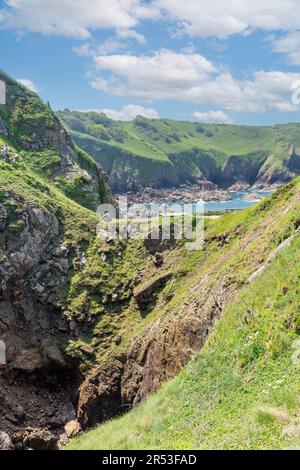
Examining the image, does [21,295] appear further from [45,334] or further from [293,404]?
[293,404]

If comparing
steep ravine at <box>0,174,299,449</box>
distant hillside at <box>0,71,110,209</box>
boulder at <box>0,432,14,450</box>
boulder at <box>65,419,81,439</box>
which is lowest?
boulder at <box>65,419,81,439</box>

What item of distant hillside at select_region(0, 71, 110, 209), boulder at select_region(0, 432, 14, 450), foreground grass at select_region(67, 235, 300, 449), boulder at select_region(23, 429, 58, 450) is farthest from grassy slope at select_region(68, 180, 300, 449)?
distant hillside at select_region(0, 71, 110, 209)

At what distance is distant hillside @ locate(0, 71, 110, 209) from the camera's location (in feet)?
211

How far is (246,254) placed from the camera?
97.2 feet

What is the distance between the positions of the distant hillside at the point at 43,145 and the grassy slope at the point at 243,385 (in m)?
46.0

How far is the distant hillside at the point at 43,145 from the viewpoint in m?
64.4

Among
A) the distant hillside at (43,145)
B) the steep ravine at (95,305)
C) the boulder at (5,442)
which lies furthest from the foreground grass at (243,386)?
the distant hillside at (43,145)

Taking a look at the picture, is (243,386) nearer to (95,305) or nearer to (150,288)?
(150,288)

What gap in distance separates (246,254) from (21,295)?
24.2m

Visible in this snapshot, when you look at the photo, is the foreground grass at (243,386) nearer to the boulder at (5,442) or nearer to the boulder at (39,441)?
the boulder at (5,442)

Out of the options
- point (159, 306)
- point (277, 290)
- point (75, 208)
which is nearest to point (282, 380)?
point (277, 290)

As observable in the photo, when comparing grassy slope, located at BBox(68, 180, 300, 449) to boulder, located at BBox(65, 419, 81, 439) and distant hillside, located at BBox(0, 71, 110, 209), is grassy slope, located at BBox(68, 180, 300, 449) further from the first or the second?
distant hillside, located at BBox(0, 71, 110, 209)

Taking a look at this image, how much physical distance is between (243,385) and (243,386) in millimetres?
52

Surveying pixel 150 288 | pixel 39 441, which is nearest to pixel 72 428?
pixel 39 441
